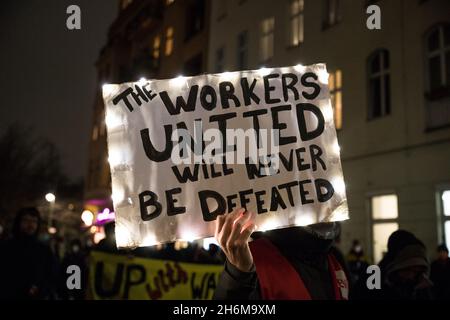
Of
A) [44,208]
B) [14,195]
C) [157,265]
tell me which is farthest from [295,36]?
[44,208]

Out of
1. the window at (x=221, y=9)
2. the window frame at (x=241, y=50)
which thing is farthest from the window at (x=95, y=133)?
the window frame at (x=241, y=50)

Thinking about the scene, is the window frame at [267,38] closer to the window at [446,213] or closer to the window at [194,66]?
the window at [194,66]

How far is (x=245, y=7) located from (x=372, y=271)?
1568cm

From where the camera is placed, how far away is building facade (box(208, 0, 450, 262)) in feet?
32.6

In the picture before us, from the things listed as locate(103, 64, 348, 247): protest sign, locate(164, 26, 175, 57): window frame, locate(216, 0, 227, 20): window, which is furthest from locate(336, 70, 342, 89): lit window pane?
locate(164, 26, 175, 57): window frame

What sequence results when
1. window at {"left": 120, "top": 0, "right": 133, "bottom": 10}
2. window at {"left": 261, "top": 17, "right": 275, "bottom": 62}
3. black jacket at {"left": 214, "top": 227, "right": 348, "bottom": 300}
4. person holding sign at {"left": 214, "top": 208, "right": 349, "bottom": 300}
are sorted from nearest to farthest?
person holding sign at {"left": 214, "top": 208, "right": 349, "bottom": 300} → black jacket at {"left": 214, "top": 227, "right": 348, "bottom": 300} → window at {"left": 261, "top": 17, "right": 275, "bottom": 62} → window at {"left": 120, "top": 0, "right": 133, "bottom": 10}

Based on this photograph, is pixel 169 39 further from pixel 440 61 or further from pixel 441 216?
pixel 441 216

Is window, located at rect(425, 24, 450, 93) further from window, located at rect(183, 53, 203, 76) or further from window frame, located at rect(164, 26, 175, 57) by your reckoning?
window frame, located at rect(164, 26, 175, 57)

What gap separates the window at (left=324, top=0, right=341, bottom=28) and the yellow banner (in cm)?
962

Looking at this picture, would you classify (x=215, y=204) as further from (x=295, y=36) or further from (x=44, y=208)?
(x=44, y=208)

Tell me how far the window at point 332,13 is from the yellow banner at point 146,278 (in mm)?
9625

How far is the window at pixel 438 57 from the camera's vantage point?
32.9 ft

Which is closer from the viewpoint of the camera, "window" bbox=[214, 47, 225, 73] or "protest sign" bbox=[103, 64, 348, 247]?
"protest sign" bbox=[103, 64, 348, 247]

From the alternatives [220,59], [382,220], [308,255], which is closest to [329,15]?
[382,220]
